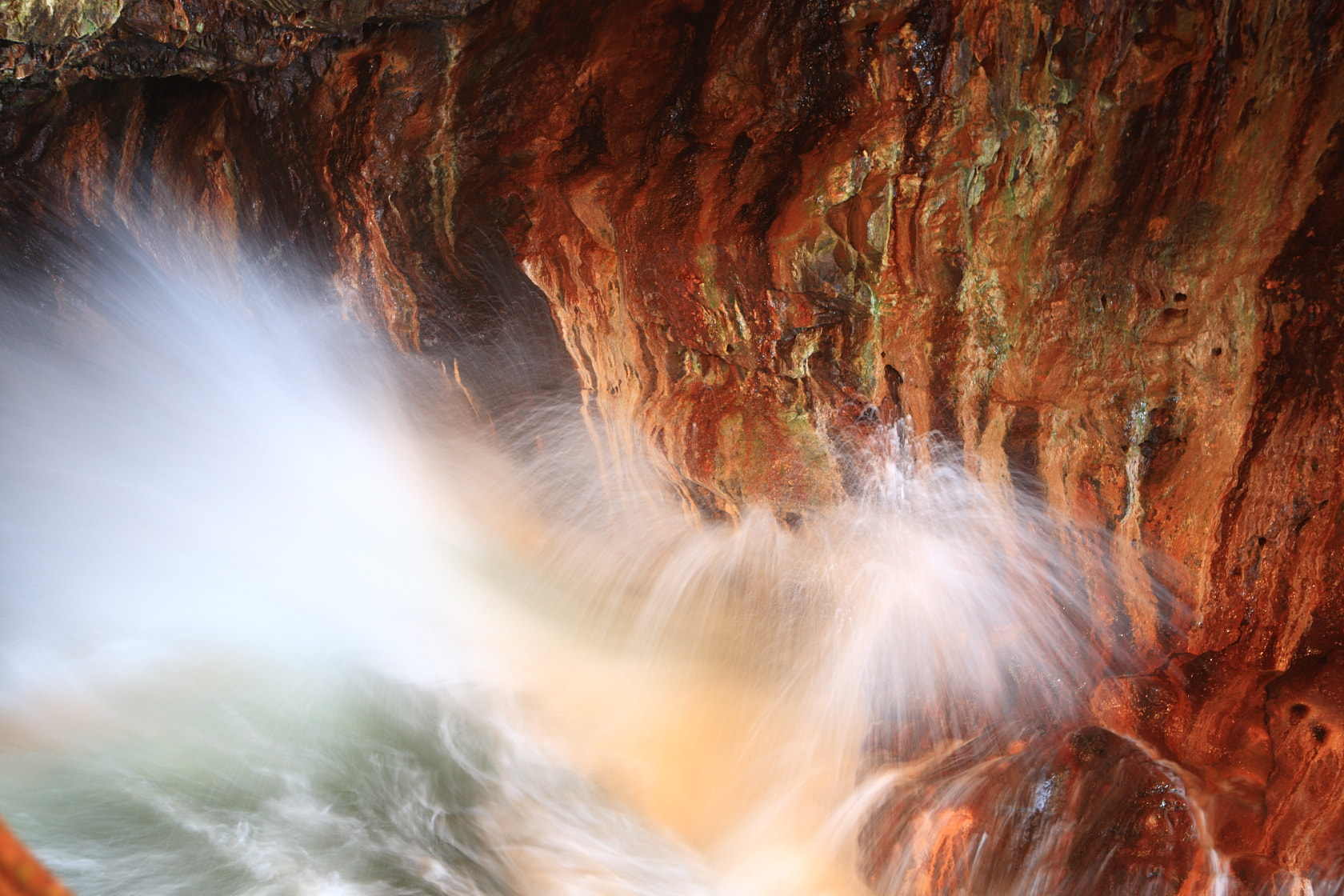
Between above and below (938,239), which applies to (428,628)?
below

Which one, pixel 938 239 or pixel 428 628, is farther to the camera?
pixel 428 628

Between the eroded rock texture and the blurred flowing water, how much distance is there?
32cm

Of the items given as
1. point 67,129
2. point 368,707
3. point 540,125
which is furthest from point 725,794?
point 67,129

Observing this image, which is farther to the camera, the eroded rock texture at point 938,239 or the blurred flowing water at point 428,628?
the blurred flowing water at point 428,628

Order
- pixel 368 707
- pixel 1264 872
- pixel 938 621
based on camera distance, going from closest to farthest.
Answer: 1. pixel 1264 872
2. pixel 938 621
3. pixel 368 707

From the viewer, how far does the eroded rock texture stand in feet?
8.23

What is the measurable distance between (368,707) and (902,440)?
9.74 feet

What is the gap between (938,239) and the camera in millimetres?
2871

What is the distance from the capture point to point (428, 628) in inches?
174

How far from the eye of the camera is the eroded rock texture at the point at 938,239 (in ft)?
8.23

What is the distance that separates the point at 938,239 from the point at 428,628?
3291 millimetres

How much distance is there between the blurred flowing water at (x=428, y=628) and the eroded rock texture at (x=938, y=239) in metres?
0.32

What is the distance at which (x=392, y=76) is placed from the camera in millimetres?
3217

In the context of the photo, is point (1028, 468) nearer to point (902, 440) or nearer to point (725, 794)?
point (902, 440)
